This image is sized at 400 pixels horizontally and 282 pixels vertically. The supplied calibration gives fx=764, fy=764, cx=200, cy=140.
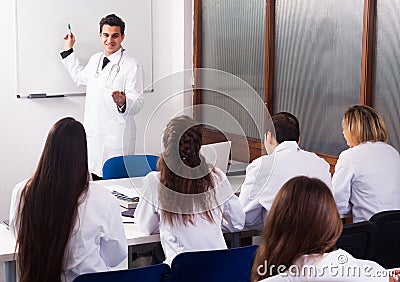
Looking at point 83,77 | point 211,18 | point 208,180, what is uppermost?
point 211,18

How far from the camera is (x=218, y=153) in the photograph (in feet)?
12.3

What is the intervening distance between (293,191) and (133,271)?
754 millimetres

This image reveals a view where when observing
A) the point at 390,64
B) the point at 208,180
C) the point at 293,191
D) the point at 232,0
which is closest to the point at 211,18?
the point at 232,0

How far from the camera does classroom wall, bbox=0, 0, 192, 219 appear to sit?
5504 mm

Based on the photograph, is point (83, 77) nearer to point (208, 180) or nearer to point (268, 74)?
point (268, 74)

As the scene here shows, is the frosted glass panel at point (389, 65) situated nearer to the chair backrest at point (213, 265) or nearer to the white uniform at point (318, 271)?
the chair backrest at point (213, 265)

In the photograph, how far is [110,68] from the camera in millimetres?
5441

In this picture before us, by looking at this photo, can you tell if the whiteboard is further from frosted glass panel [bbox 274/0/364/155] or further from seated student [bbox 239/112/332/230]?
seated student [bbox 239/112/332/230]

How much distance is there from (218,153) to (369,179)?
0.76 metres

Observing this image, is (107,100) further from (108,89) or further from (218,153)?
(218,153)

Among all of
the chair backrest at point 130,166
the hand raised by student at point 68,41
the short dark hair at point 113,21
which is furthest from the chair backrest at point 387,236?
the hand raised by student at point 68,41

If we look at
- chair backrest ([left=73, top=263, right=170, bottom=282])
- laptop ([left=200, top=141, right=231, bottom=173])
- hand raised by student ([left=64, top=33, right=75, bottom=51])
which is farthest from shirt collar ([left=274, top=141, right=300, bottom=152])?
hand raised by student ([left=64, top=33, right=75, bottom=51])

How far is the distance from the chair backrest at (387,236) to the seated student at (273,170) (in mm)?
479

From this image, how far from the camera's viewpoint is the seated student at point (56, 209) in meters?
2.77
